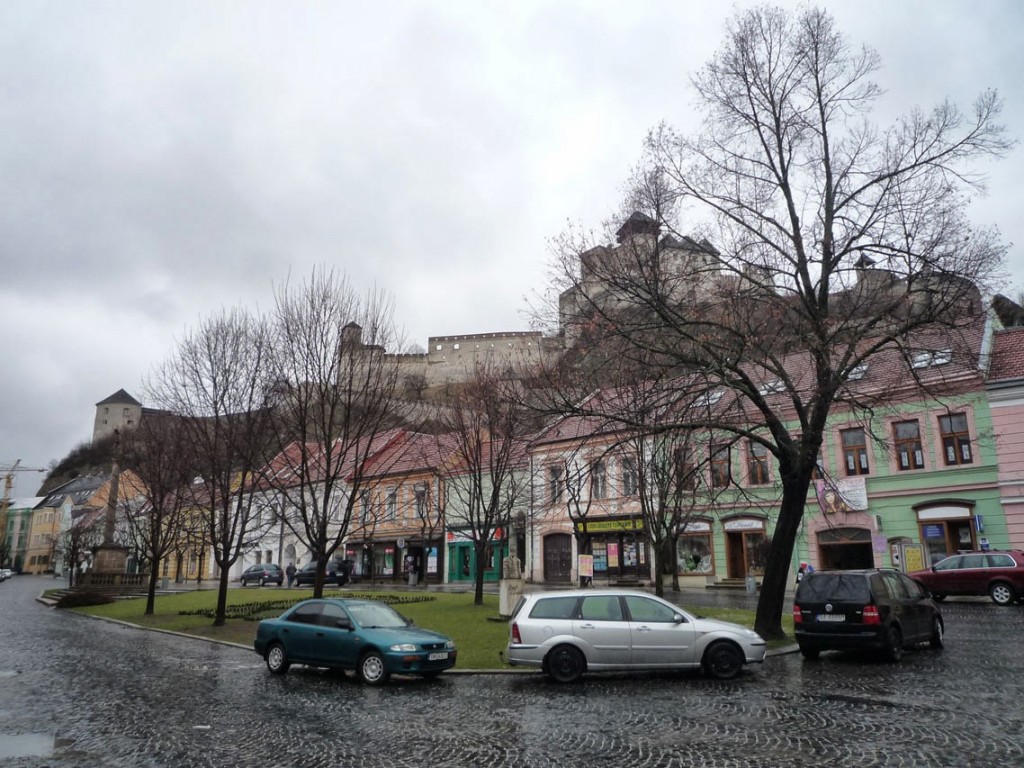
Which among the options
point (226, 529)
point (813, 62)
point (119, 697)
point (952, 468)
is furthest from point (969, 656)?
point (226, 529)

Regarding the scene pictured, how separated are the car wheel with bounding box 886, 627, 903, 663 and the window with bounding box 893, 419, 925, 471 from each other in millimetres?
19937

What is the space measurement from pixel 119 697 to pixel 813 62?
749 inches

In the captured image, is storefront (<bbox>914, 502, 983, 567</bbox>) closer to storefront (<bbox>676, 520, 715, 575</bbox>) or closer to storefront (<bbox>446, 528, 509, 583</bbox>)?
storefront (<bbox>676, 520, 715, 575</bbox>)

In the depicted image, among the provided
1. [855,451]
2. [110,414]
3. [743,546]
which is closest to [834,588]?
[855,451]

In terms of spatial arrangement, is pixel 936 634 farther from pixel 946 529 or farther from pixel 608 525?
pixel 608 525

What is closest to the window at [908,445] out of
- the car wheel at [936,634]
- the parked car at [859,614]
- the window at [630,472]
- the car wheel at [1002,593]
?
the car wheel at [1002,593]

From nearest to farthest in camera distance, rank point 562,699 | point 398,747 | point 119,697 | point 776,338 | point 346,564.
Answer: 1. point 398,747
2. point 562,699
3. point 119,697
4. point 776,338
5. point 346,564

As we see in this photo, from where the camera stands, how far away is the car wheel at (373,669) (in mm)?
13195

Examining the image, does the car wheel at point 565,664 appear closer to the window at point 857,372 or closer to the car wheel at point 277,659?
the car wheel at point 277,659

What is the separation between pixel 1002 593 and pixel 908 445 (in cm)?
936

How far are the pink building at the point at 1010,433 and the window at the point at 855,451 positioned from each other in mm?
5113

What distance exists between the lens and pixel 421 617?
22312 millimetres

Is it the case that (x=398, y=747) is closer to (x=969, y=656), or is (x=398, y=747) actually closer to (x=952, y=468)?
(x=969, y=656)

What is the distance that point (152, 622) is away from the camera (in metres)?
26.7
